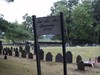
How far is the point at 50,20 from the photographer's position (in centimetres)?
940

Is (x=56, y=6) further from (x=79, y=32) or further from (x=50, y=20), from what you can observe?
(x=50, y=20)

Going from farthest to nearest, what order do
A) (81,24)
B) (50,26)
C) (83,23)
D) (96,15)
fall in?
(96,15), (83,23), (81,24), (50,26)

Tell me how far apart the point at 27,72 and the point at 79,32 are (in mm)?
62385

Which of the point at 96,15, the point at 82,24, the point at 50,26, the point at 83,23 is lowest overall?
the point at 50,26

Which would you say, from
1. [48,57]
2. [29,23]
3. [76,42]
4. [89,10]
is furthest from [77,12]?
[48,57]

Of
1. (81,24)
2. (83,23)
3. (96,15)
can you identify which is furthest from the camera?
(96,15)

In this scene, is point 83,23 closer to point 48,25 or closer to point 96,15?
point 96,15

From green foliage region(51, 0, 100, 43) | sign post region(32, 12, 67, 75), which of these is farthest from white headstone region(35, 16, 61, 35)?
green foliage region(51, 0, 100, 43)

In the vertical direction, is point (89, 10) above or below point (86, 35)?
above

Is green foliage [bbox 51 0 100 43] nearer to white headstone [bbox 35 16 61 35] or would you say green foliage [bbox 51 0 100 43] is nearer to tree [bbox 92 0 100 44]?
tree [bbox 92 0 100 44]

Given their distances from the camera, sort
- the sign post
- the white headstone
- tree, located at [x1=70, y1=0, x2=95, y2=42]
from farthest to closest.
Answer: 1. tree, located at [x1=70, y1=0, x2=95, y2=42]
2. the white headstone
3. the sign post

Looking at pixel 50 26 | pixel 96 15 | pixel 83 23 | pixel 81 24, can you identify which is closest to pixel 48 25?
pixel 50 26

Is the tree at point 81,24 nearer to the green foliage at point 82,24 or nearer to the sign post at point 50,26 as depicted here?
the green foliage at point 82,24

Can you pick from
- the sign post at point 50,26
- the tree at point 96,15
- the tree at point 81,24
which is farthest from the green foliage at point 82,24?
the sign post at point 50,26
